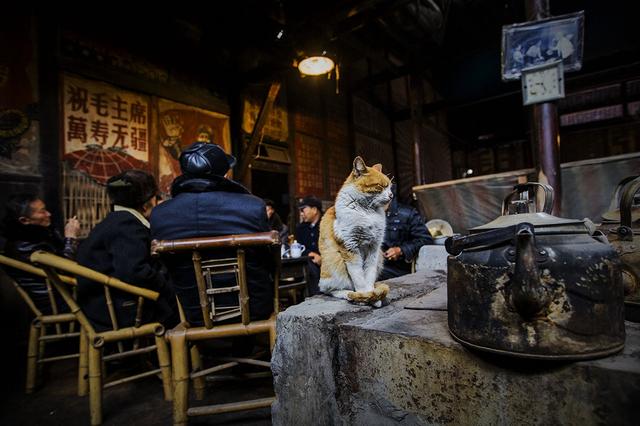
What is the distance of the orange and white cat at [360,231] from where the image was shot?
151 cm

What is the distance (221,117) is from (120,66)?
5.90ft

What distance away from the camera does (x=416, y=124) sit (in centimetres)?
749

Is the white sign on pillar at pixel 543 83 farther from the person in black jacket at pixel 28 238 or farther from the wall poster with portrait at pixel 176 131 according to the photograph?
the person in black jacket at pixel 28 238

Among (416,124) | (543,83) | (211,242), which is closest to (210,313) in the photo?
(211,242)

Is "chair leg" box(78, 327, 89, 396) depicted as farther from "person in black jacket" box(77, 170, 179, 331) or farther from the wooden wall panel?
the wooden wall panel

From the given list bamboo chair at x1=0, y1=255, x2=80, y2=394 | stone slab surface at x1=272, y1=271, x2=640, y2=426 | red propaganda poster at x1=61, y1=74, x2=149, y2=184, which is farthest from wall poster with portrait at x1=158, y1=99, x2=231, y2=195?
stone slab surface at x1=272, y1=271, x2=640, y2=426

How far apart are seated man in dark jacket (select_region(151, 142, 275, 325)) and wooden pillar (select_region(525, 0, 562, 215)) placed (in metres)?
3.23

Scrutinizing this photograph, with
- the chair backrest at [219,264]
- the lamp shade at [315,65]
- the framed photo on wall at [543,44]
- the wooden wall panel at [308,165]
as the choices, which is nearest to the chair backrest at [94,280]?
the chair backrest at [219,264]

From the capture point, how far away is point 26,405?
8.04 ft

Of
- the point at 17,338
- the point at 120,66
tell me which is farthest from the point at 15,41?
the point at 17,338

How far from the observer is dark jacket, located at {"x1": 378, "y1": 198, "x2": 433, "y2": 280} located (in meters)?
3.21

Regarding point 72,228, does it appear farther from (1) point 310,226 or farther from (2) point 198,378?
(1) point 310,226

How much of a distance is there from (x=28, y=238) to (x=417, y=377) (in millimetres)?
3692

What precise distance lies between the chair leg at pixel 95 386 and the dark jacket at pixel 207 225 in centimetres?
76
